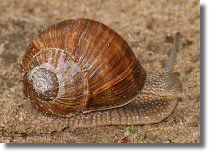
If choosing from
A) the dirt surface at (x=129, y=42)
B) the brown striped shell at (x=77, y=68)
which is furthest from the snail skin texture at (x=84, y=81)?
the dirt surface at (x=129, y=42)

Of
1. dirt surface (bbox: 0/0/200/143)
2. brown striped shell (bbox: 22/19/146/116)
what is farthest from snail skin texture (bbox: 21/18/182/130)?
dirt surface (bbox: 0/0/200/143)

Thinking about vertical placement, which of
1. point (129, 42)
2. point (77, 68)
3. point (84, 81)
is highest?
point (129, 42)

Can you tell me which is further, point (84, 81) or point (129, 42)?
point (129, 42)

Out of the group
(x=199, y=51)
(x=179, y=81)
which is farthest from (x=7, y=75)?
(x=199, y=51)

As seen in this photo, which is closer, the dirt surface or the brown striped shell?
the brown striped shell

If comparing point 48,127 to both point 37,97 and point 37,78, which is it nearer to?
point 37,97

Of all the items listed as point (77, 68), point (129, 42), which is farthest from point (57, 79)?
point (129, 42)

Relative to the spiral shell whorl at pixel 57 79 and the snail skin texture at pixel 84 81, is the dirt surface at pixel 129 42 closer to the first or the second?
the snail skin texture at pixel 84 81

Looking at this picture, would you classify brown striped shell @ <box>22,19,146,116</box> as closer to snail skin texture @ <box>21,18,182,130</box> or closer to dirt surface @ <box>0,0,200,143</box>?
snail skin texture @ <box>21,18,182,130</box>

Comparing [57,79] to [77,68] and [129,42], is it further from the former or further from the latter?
[129,42]
